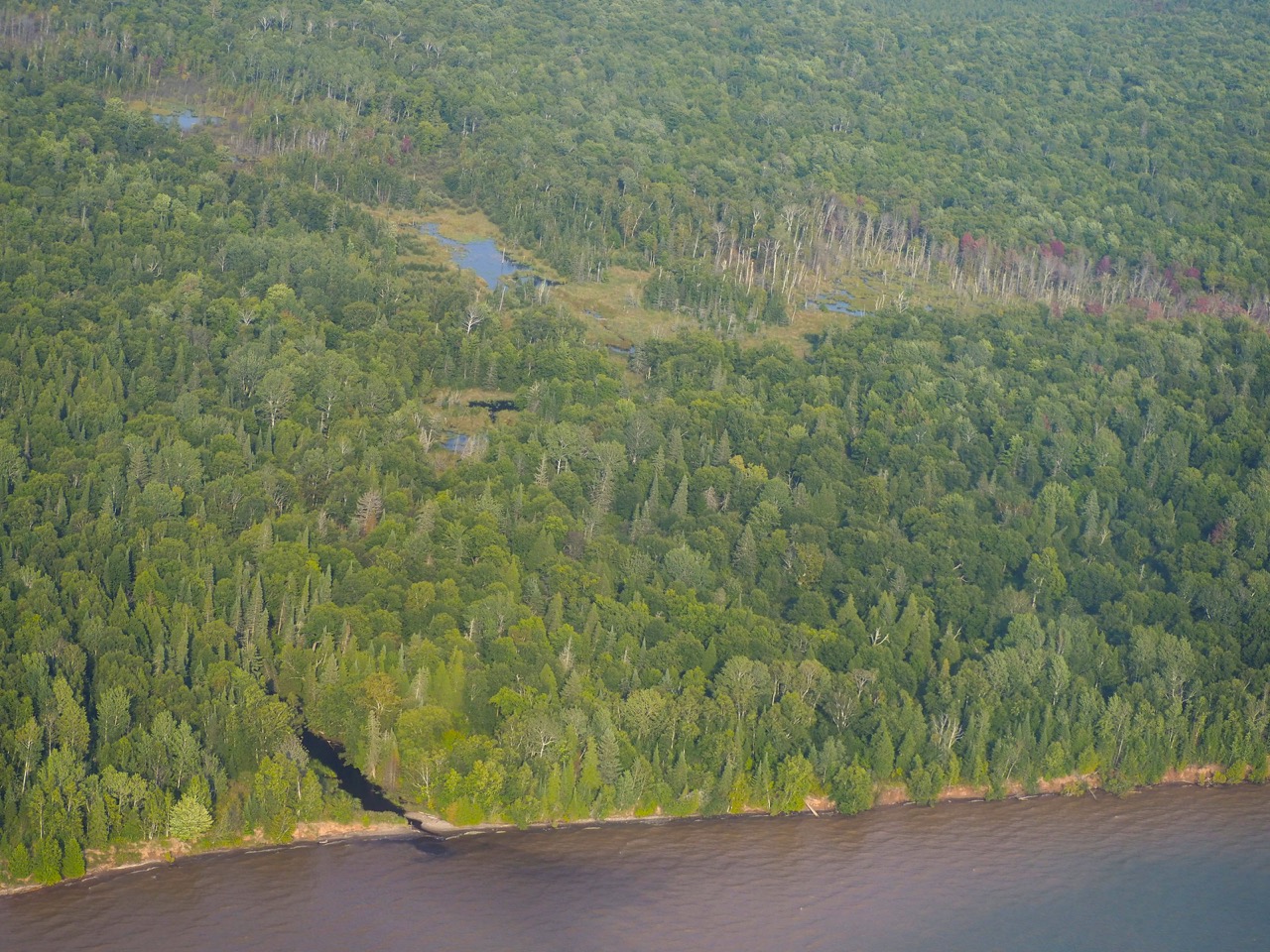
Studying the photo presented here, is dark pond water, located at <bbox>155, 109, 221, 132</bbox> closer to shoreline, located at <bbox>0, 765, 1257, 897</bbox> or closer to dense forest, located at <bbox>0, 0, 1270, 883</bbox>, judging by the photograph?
dense forest, located at <bbox>0, 0, 1270, 883</bbox>

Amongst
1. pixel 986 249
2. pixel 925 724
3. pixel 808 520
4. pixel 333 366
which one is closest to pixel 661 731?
pixel 925 724

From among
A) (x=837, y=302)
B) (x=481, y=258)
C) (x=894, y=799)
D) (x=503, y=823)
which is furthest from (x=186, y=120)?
(x=894, y=799)

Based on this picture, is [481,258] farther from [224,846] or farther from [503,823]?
[224,846]

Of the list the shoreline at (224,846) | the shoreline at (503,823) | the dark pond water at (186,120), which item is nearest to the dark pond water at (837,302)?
the dark pond water at (186,120)

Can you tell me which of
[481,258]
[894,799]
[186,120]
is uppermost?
[186,120]

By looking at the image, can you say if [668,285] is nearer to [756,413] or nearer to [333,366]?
[756,413]
